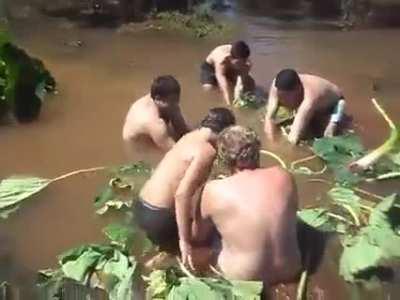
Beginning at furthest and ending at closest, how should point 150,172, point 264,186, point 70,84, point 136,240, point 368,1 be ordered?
point 368,1 < point 70,84 < point 150,172 < point 136,240 < point 264,186

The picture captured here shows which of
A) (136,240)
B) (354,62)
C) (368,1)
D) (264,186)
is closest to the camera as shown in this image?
(264,186)

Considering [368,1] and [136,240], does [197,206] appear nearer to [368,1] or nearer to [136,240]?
[136,240]

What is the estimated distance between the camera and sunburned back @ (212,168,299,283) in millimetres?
3648

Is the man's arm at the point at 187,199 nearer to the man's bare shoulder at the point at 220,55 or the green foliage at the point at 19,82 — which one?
the green foliage at the point at 19,82

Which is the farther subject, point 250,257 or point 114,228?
point 114,228

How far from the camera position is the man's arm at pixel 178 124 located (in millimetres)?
4934

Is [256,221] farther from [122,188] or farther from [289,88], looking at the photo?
[289,88]

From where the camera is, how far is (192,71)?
6645 mm

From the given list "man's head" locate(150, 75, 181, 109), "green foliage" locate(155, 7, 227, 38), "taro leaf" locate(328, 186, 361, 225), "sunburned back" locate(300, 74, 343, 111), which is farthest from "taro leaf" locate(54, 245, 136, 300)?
"green foliage" locate(155, 7, 227, 38)

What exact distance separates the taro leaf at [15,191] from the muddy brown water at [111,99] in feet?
0.14

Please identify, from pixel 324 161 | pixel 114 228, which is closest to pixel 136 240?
pixel 114 228

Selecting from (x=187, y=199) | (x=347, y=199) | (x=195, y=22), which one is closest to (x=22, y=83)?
(x=187, y=199)

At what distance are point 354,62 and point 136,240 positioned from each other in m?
3.32

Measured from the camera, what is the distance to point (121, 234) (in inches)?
157
